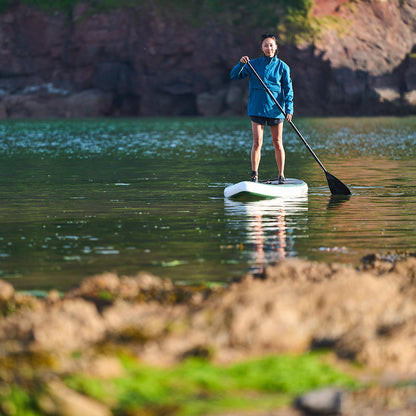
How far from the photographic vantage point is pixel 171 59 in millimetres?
86062

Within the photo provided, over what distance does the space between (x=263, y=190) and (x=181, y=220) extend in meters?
2.61

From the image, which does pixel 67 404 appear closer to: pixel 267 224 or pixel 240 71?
pixel 267 224

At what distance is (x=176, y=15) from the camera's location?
87.8 metres

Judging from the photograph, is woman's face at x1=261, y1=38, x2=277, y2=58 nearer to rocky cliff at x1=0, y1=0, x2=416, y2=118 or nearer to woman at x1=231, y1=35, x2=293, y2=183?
woman at x1=231, y1=35, x2=293, y2=183

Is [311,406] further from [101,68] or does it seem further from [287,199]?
[101,68]

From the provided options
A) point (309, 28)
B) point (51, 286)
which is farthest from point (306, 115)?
point (51, 286)

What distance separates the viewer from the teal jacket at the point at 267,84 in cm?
1389

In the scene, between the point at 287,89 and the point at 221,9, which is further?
the point at 221,9

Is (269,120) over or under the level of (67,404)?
over

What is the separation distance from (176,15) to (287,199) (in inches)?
3027

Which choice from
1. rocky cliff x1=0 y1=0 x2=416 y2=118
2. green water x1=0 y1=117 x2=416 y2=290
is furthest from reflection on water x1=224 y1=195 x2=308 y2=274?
rocky cliff x1=0 y1=0 x2=416 y2=118

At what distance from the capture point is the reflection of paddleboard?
1350cm

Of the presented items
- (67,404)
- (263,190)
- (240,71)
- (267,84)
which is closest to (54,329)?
(67,404)

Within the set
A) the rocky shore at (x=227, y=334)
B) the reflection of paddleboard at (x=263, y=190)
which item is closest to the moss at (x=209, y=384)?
the rocky shore at (x=227, y=334)
